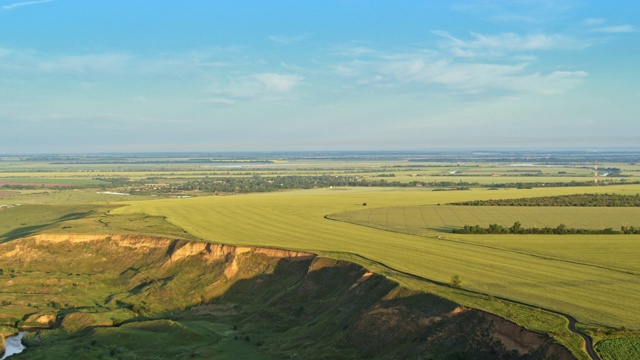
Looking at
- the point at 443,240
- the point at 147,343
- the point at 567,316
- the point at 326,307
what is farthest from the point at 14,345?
the point at 443,240

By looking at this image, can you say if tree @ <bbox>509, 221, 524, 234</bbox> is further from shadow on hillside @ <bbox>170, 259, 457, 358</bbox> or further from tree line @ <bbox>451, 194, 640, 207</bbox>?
tree line @ <bbox>451, 194, 640, 207</bbox>

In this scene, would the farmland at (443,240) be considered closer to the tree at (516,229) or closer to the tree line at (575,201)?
the tree at (516,229)

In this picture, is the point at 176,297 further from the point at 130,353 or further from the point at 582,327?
the point at 582,327

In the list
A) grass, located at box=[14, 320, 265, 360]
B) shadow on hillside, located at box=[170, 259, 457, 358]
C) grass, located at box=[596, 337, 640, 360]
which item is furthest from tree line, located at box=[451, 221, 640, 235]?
grass, located at box=[596, 337, 640, 360]

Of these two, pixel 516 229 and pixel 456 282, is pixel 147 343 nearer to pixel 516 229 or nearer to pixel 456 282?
pixel 456 282

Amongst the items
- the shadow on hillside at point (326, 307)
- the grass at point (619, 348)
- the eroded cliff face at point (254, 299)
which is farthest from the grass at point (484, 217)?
the grass at point (619, 348)

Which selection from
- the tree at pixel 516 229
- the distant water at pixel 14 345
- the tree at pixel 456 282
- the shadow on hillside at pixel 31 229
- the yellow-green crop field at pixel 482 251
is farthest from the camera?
the shadow on hillside at pixel 31 229
